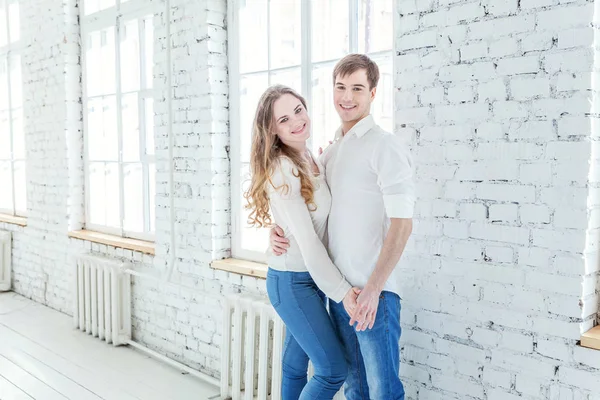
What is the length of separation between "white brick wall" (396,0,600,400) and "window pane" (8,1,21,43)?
17.3ft

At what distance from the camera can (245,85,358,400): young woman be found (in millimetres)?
2199

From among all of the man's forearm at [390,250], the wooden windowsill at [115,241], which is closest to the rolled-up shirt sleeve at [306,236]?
the man's forearm at [390,250]

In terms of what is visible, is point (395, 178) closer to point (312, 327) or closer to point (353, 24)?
point (312, 327)

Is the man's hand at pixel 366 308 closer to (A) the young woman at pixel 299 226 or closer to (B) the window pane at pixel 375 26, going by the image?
(A) the young woman at pixel 299 226

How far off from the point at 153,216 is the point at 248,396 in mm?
1776

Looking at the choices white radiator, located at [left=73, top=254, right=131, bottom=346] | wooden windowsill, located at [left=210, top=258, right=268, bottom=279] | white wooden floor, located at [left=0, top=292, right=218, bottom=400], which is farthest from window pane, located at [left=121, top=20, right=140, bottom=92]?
white wooden floor, located at [left=0, top=292, right=218, bottom=400]

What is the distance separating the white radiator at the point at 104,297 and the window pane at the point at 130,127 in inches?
34.2

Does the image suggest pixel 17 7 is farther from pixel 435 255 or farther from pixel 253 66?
pixel 435 255

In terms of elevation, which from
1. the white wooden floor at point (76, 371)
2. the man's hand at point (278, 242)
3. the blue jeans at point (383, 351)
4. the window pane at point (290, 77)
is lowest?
the white wooden floor at point (76, 371)

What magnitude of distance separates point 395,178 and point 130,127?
3.09 m

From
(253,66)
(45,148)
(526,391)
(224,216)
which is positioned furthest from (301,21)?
(45,148)

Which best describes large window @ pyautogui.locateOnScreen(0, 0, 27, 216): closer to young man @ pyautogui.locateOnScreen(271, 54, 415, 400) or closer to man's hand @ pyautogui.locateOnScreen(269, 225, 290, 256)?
man's hand @ pyautogui.locateOnScreen(269, 225, 290, 256)

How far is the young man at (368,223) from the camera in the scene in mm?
2061

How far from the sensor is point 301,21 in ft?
10.2
